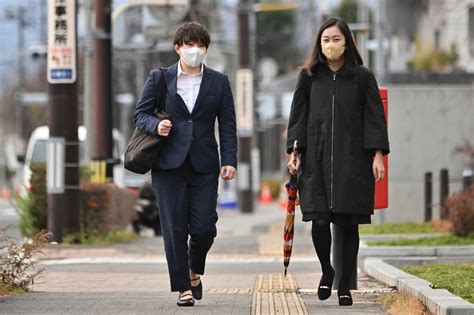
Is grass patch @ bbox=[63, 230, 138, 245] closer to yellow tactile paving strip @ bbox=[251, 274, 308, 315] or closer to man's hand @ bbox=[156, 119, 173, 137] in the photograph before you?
yellow tactile paving strip @ bbox=[251, 274, 308, 315]

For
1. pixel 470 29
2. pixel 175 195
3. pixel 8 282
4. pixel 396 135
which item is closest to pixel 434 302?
pixel 175 195

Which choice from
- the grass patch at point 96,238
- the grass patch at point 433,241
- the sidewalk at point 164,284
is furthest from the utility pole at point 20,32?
the grass patch at point 433,241

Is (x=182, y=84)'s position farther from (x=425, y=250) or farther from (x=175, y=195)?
(x=425, y=250)

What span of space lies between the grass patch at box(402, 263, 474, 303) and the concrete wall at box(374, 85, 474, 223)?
10.6 m

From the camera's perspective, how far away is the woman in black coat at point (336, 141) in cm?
884

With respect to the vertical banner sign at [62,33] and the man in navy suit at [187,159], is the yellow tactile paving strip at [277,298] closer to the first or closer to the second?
the man in navy suit at [187,159]

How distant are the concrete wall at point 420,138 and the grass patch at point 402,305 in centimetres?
1378

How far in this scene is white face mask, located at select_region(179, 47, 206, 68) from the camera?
29.5ft

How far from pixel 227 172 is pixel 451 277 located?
2322mm

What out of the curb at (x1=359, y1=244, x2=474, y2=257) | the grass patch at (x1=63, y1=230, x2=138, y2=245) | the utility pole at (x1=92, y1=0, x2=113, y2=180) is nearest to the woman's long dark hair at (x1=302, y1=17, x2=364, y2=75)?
the curb at (x1=359, y1=244, x2=474, y2=257)

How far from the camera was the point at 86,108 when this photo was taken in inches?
1019

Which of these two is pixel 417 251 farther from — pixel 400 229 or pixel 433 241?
pixel 400 229

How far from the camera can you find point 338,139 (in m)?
8.85

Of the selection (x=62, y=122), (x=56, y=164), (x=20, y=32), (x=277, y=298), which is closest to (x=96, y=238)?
(x=56, y=164)
